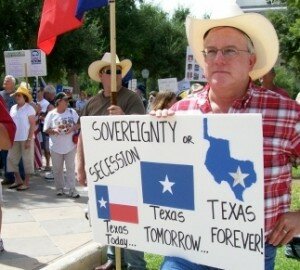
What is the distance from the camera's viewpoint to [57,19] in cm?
418

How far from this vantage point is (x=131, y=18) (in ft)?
122

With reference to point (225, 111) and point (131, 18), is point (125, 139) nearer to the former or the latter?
point (225, 111)

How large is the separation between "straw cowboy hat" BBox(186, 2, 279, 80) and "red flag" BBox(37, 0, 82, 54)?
1.50 metres

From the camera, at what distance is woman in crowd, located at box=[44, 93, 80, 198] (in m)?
8.75

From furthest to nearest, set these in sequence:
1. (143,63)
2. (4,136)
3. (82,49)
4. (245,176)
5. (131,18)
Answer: (143,63)
(131,18)
(82,49)
(4,136)
(245,176)

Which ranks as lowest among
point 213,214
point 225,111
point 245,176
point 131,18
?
point 213,214

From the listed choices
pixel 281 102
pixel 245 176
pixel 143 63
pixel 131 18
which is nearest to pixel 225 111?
pixel 281 102

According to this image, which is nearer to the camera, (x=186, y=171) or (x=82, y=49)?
(x=186, y=171)

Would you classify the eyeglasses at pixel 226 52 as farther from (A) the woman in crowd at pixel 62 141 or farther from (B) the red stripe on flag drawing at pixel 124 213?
(A) the woman in crowd at pixel 62 141

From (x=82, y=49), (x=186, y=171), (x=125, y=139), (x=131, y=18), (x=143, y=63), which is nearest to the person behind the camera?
(x=186, y=171)

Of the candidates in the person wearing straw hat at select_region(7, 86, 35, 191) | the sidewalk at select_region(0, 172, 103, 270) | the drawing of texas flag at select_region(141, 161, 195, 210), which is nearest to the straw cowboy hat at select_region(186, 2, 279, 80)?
the drawing of texas flag at select_region(141, 161, 195, 210)

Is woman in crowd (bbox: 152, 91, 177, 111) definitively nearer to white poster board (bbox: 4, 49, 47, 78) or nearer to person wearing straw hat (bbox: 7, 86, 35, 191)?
person wearing straw hat (bbox: 7, 86, 35, 191)

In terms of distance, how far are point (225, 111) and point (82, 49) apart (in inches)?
999

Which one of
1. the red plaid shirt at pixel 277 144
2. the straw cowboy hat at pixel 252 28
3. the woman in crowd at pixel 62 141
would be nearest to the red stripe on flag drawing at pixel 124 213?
the red plaid shirt at pixel 277 144
